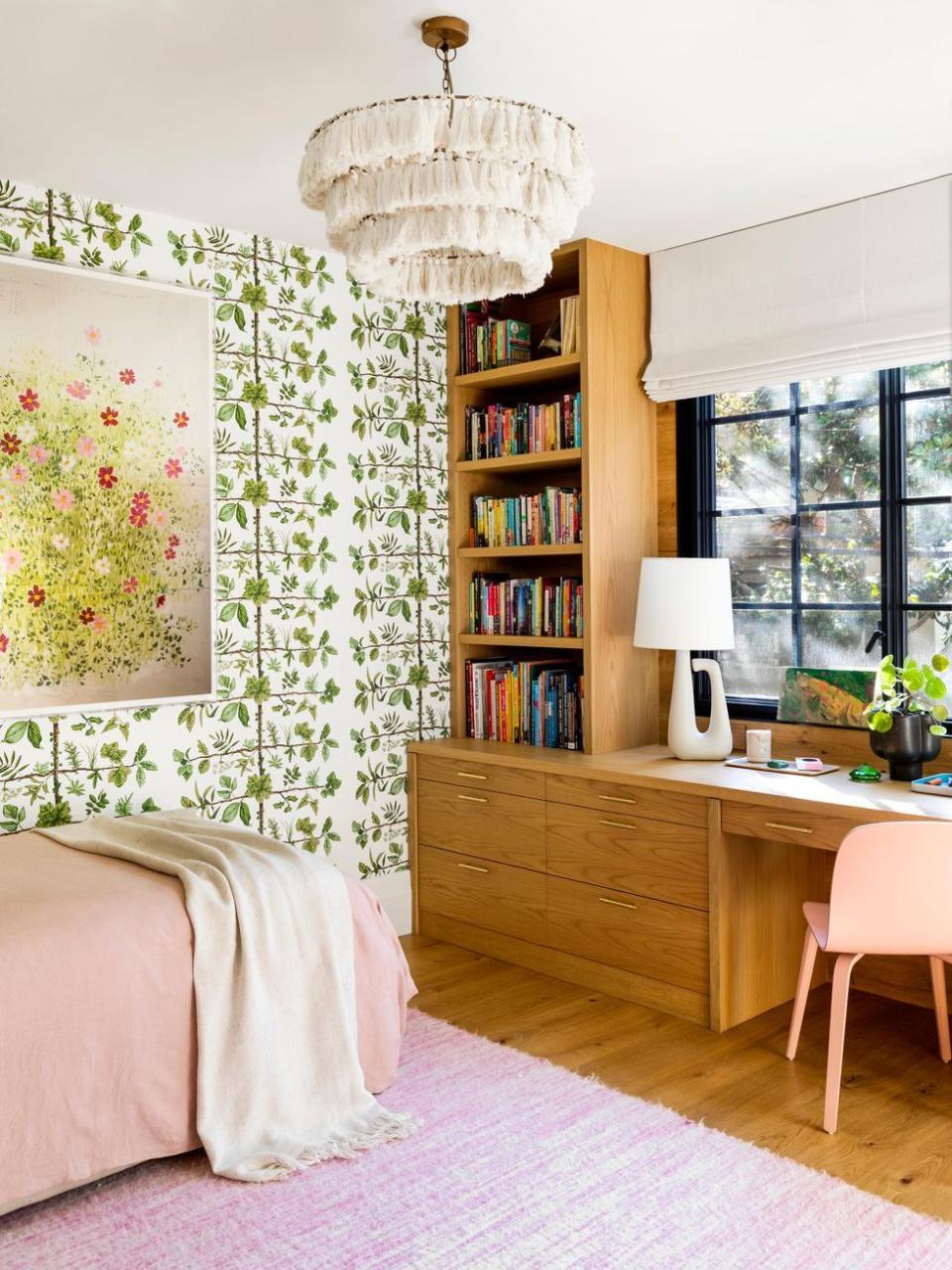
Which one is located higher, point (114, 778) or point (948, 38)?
point (948, 38)

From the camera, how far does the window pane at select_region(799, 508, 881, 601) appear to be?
3.64 m

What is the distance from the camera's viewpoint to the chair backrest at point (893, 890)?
2.54 metres

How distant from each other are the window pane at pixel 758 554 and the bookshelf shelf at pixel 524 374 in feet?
2.59

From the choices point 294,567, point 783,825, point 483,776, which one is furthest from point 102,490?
point 783,825

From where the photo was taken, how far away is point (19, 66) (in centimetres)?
257

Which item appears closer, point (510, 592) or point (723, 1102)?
point (723, 1102)

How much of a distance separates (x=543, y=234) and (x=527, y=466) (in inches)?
82.5

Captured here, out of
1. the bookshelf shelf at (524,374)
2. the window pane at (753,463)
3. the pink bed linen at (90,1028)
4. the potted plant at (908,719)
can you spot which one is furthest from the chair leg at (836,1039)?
the bookshelf shelf at (524,374)

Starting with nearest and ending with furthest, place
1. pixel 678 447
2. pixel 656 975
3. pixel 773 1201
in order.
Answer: pixel 773 1201, pixel 656 975, pixel 678 447

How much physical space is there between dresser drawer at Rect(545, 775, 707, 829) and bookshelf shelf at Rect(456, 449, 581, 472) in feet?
3.74

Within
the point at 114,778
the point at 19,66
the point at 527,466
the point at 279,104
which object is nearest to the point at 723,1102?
the point at 114,778

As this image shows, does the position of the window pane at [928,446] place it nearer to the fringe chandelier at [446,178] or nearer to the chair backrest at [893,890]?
the chair backrest at [893,890]

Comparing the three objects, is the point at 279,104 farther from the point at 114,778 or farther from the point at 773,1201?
the point at 773,1201

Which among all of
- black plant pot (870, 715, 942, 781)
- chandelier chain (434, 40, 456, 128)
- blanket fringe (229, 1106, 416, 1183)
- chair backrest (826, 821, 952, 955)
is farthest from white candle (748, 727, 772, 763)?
chandelier chain (434, 40, 456, 128)
